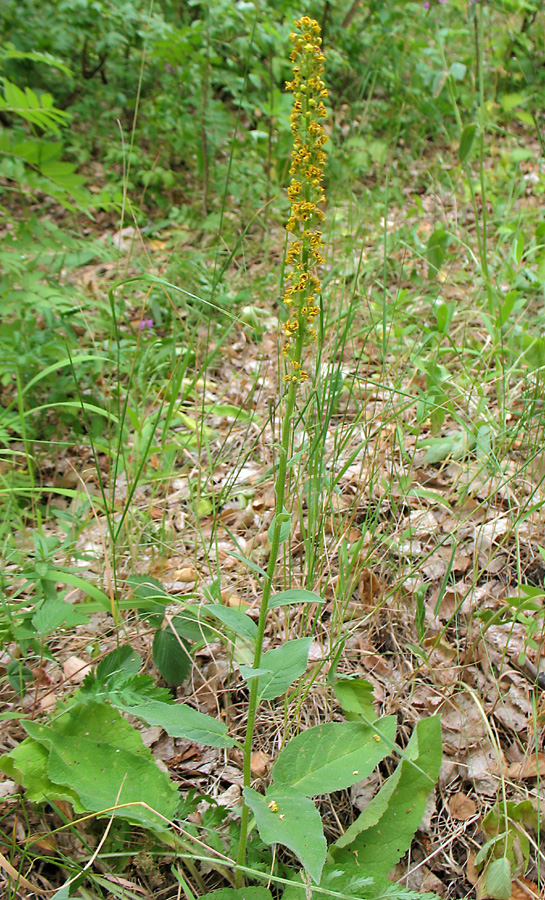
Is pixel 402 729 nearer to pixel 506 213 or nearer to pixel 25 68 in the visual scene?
pixel 506 213

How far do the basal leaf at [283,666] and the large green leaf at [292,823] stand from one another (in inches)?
7.0

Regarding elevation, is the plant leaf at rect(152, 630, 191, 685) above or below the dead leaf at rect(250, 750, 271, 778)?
above

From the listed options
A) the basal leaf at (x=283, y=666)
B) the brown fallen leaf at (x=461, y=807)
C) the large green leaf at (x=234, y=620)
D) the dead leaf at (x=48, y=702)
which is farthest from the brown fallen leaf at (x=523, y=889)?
the dead leaf at (x=48, y=702)

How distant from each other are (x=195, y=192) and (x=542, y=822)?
14.0ft

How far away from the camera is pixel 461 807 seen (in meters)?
1.44

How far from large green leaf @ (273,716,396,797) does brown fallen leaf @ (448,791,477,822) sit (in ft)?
1.30

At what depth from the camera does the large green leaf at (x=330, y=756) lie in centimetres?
116

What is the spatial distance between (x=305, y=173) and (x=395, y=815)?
4.41ft

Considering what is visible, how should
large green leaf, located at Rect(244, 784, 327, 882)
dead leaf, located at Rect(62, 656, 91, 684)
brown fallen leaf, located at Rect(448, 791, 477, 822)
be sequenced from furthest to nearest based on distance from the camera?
dead leaf, located at Rect(62, 656, 91, 684) < brown fallen leaf, located at Rect(448, 791, 477, 822) < large green leaf, located at Rect(244, 784, 327, 882)

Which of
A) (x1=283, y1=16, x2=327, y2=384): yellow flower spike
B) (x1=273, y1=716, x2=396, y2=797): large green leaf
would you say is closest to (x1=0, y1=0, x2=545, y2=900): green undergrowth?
(x1=273, y1=716, x2=396, y2=797): large green leaf

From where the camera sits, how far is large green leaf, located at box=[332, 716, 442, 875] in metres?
1.25

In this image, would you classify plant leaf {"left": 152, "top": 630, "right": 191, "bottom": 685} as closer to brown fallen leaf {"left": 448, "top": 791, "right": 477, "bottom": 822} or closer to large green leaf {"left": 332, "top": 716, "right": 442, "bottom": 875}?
large green leaf {"left": 332, "top": 716, "right": 442, "bottom": 875}

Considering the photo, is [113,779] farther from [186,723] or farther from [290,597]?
[290,597]

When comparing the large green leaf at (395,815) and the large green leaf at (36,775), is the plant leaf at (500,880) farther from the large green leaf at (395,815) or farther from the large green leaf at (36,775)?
the large green leaf at (36,775)
